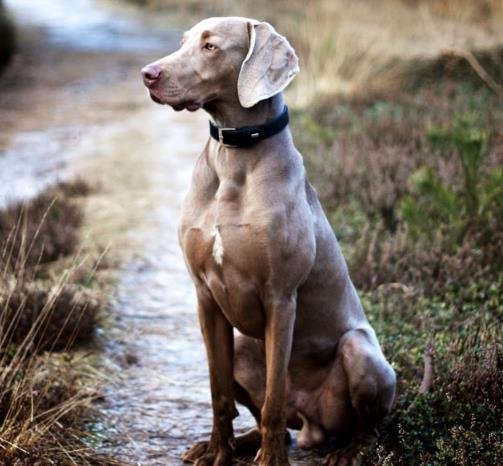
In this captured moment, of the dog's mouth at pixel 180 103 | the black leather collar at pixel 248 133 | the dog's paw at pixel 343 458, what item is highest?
the dog's mouth at pixel 180 103

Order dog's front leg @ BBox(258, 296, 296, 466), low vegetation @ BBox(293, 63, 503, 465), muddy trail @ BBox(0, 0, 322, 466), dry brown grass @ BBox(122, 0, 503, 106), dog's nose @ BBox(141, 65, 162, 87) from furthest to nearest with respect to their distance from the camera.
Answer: dry brown grass @ BBox(122, 0, 503, 106)
muddy trail @ BBox(0, 0, 322, 466)
low vegetation @ BBox(293, 63, 503, 465)
dog's front leg @ BBox(258, 296, 296, 466)
dog's nose @ BBox(141, 65, 162, 87)

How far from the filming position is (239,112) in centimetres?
333

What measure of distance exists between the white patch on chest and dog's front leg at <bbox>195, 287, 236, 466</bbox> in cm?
23

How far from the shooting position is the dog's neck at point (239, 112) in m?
3.33

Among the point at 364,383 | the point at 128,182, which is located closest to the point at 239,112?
the point at 364,383

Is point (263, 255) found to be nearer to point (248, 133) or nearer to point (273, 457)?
point (248, 133)

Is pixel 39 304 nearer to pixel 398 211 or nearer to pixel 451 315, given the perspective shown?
pixel 451 315

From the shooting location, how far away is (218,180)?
131 inches

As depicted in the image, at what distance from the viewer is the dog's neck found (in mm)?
3326

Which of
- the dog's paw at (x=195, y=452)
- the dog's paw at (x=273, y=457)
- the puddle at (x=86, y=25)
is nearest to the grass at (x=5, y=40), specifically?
the puddle at (x=86, y=25)

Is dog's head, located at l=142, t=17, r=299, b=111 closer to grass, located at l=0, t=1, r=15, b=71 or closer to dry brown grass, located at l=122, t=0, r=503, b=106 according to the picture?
dry brown grass, located at l=122, t=0, r=503, b=106

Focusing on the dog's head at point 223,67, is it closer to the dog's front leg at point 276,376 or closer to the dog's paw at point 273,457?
the dog's front leg at point 276,376

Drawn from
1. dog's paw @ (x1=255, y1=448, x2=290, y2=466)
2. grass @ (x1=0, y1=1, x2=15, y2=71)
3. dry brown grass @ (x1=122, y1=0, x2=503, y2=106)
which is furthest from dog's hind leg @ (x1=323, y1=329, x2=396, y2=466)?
grass @ (x1=0, y1=1, x2=15, y2=71)

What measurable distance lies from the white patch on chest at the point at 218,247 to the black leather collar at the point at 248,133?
0.32 meters
